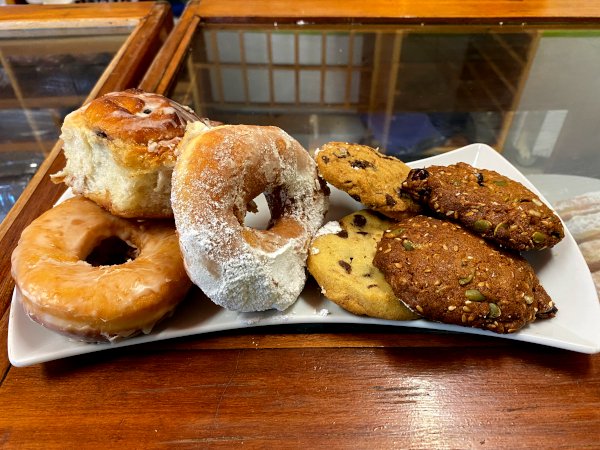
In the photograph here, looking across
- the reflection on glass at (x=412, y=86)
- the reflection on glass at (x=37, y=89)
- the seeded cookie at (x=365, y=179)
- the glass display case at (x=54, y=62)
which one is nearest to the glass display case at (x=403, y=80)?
the reflection on glass at (x=412, y=86)

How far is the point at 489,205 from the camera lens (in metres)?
0.91

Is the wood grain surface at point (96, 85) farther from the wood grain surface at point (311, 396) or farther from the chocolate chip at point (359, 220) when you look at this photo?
the chocolate chip at point (359, 220)

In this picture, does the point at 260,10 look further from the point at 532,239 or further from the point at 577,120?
the point at 532,239

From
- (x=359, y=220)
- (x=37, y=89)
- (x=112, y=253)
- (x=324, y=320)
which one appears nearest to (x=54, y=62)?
(x=37, y=89)

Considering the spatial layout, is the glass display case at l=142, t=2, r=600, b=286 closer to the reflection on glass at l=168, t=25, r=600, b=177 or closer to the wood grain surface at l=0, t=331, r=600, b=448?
the reflection on glass at l=168, t=25, r=600, b=177

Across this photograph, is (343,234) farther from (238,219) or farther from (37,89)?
(37,89)

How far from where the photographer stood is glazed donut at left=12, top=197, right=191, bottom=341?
0.82m

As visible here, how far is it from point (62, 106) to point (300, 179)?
111 cm

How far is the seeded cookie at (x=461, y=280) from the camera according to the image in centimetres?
83

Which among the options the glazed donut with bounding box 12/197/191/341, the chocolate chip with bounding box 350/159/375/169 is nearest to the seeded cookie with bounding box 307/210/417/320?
the chocolate chip with bounding box 350/159/375/169

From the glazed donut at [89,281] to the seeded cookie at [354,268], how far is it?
0.28 metres

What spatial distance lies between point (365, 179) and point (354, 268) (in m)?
0.19

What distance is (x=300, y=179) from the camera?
0.99m

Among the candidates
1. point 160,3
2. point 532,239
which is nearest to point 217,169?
point 532,239
